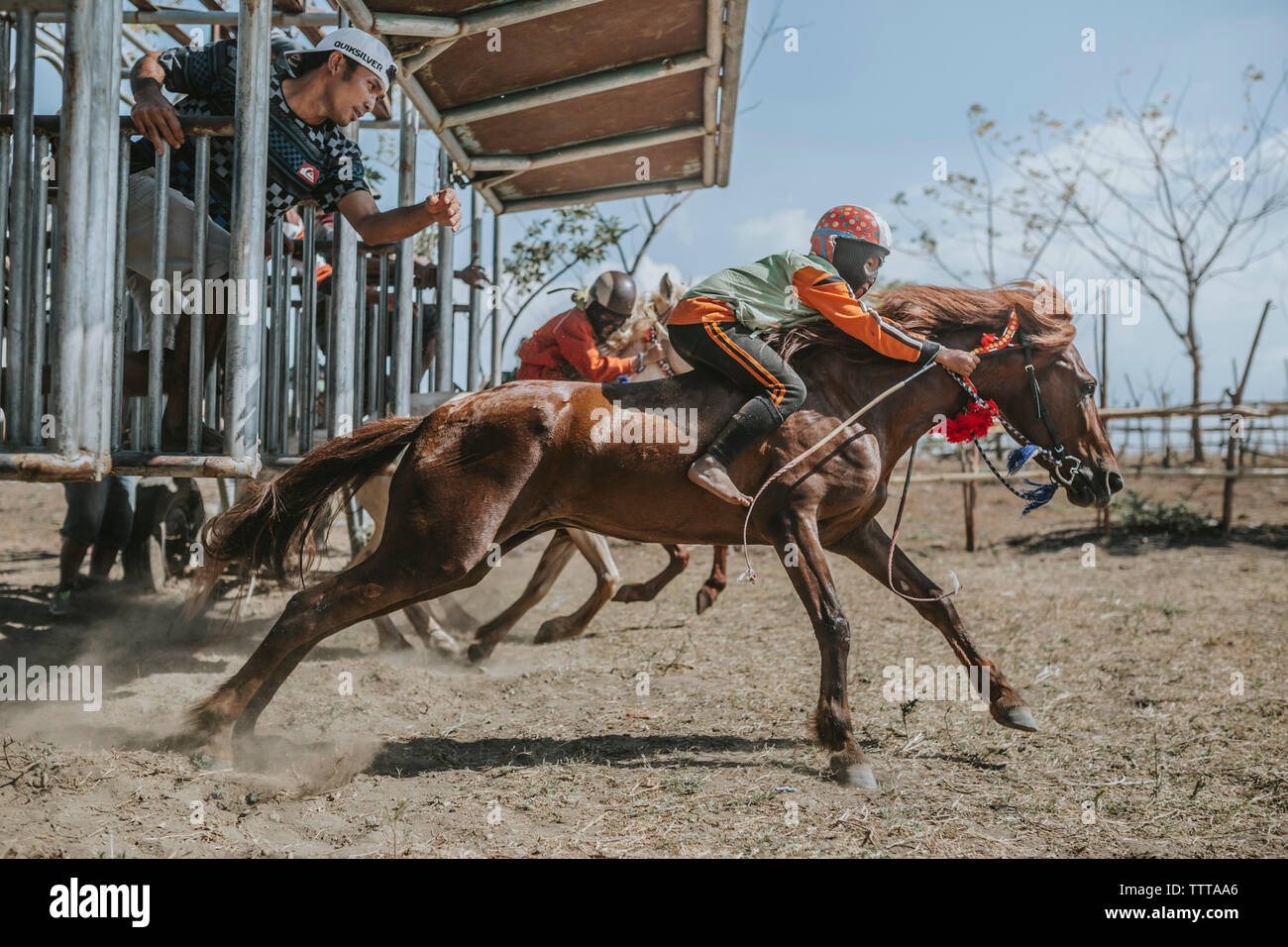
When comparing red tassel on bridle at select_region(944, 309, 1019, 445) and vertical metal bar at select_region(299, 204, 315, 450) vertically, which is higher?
vertical metal bar at select_region(299, 204, 315, 450)

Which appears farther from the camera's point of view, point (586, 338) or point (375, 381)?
point (586, 338)

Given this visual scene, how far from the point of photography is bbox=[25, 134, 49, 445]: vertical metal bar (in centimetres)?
362

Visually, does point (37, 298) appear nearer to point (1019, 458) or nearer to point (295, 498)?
point (295, 498)

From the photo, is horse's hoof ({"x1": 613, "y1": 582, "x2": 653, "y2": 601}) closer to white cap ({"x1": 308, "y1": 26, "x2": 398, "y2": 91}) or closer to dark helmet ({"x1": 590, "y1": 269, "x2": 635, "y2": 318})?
dark helmet ({"x1": 590, "y1": 269, "x2": 635, "y2": 318})

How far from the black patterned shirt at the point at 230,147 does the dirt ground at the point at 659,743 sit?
2057 millimetres

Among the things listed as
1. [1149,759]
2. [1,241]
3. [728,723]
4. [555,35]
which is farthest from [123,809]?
[555,35]

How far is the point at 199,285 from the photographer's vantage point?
398 centimetres

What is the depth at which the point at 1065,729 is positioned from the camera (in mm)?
4828

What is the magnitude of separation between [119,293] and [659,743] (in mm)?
3020

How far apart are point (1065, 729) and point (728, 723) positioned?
167cm

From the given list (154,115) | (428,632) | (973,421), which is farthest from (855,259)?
(428,632)

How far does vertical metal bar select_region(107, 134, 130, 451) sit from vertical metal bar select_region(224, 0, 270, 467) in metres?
0.41

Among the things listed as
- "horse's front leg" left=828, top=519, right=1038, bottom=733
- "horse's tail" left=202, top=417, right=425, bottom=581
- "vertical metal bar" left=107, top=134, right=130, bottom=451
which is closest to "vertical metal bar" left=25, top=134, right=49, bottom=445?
"vertical metal bar" left=107, top=134, right=130, bottom=451
